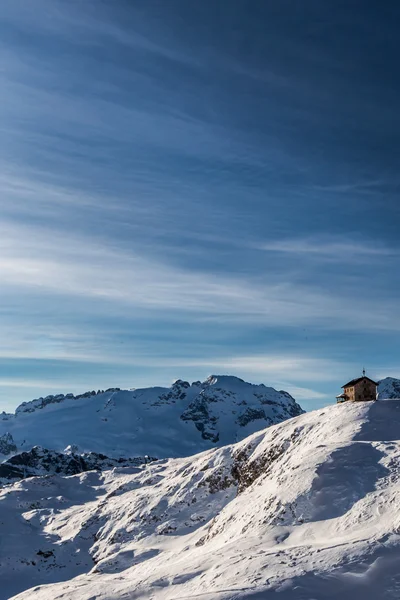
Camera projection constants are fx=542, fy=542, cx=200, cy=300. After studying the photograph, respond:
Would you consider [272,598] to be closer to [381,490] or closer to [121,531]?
[381,490]

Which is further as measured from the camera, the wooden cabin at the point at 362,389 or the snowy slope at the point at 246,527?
the wooden cabin at the point at 362,389

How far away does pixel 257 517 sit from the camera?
46500 mm

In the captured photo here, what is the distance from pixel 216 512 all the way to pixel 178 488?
15.2m

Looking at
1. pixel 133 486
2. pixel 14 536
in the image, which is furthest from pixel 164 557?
pixel 133 486

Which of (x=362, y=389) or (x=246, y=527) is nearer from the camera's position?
(x=246, y=527)

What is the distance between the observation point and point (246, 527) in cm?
4666

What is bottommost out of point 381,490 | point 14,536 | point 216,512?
point 14,536

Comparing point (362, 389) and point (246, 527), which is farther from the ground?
point (362, 389)

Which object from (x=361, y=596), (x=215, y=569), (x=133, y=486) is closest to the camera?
(x=361, y=596)

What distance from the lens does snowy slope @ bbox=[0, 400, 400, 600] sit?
101 ft

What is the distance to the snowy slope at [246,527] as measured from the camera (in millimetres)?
30719

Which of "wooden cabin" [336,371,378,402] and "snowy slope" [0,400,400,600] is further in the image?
"wooden cabin" [336,371,378,402]

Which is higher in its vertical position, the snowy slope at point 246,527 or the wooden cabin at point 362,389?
the wooden cabin at point 362,389

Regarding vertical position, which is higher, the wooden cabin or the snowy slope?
the wooden cabin
